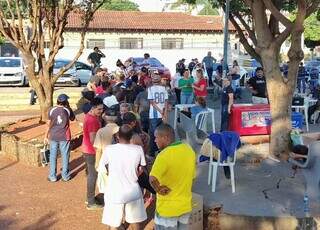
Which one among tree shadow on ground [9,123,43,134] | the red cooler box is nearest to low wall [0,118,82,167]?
tree shadow on ground [9,123,43,134]

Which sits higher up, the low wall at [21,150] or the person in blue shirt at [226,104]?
the person in blue shirt at [226,104]

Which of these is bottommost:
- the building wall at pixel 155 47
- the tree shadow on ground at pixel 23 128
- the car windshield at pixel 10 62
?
the tree shadow on ground at pixel 23 128

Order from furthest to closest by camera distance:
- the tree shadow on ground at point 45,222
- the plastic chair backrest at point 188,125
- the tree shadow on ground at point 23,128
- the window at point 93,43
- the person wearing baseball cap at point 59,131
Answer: the window at point 93,43 < the tree shadow on ground at point 23,128 < the plastic chair backrest at point 188,125 < the person wearing baseball cap at point 59,131 < the tree shadow on ground at point 45,222

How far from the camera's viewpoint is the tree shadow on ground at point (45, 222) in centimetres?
779

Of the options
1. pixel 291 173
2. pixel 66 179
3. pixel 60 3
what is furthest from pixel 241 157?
pixel 60 3

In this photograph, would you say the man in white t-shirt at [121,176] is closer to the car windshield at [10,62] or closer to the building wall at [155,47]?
the car windshield at [10,62]

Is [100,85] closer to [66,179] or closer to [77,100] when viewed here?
[66,179]

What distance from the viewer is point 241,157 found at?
11.5m

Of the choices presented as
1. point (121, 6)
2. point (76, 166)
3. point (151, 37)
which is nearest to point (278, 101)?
point (76, 166)

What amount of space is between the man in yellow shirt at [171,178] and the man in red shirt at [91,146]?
9.94 ft

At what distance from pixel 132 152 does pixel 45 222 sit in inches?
99.7

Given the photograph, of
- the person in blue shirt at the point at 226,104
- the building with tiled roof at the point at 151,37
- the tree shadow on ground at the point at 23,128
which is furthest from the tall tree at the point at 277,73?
the building with tiled roof at the point at 151,37

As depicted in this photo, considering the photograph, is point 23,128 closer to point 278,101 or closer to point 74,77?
point 278,101

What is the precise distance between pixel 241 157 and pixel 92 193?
3.98 m
